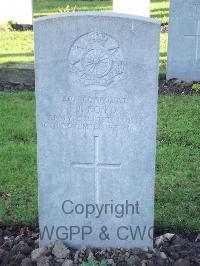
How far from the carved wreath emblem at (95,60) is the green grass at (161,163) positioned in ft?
3.81

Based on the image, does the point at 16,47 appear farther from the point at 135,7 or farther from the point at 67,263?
the point at 67,263

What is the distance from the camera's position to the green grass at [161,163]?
4375 millimetres

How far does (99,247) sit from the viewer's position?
377 centimetres

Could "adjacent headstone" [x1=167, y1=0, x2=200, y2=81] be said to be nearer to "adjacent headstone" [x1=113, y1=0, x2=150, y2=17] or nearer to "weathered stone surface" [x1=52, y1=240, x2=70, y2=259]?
"adjacent headstone" [x1=113, y1=0, x2=150, y2=17]

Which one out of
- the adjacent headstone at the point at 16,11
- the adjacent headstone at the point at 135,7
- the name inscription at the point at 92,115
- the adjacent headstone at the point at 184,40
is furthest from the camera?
the adjacent headstone at the point at 16,11

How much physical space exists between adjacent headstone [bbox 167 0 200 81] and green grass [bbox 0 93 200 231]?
1058 mm

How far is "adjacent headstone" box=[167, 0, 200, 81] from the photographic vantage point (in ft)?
26.7

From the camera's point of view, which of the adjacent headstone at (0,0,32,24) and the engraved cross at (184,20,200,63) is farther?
the adjacent headstone at (0,0,32,24)

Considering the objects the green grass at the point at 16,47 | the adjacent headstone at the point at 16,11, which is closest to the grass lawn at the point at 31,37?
the green grass at the point at 16,47

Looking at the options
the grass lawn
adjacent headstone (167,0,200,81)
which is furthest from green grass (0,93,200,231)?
the grass lawn

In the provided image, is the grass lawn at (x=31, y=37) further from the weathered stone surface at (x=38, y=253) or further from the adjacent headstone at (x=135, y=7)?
the weathered stone surface at (x=38, y=253)

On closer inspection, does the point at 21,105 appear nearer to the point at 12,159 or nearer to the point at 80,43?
the point at 12,159

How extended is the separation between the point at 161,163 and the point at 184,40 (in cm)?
340

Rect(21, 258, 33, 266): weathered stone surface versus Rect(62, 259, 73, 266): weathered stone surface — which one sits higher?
Rect(62, 259, 73, 266): weathered stone surface
